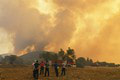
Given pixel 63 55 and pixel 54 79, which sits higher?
pixel 63 55

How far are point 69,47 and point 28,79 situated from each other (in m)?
135

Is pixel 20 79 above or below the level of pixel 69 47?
below

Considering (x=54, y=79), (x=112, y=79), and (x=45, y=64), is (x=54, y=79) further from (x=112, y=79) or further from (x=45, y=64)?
(x=112, y=79)

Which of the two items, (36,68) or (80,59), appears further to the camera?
(80,59)

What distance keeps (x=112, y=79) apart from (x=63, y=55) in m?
126

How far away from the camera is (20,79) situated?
134 feet

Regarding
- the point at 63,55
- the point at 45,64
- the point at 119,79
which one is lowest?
the point at 119,79

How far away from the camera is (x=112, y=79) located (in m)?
41.3

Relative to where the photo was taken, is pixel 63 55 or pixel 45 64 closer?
pixel 45 64

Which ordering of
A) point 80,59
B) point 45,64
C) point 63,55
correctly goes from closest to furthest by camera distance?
point 45,64 → point 63,55 → point 80,59

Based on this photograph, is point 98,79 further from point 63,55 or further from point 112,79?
point 63,55

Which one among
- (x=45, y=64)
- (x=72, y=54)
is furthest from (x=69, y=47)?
(x=45, y=64)

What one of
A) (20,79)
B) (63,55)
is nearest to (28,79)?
(20,79)

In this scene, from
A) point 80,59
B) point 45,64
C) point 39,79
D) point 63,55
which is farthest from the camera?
point 80,59
